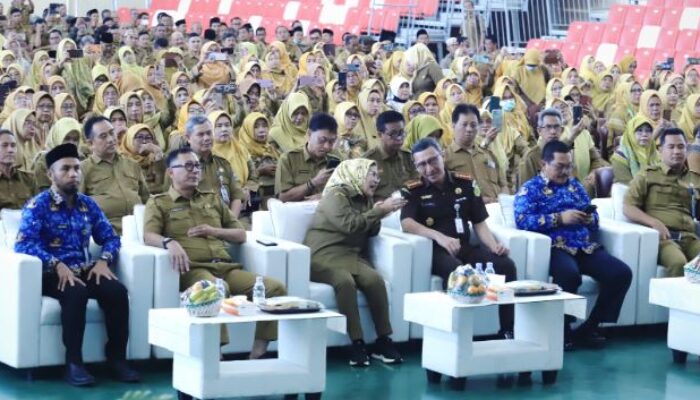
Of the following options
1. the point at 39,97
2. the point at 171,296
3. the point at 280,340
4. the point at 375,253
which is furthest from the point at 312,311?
the point at 39,97

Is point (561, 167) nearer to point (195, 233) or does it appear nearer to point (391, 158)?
point (391, 158)

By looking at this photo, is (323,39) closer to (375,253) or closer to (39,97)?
(39,97)

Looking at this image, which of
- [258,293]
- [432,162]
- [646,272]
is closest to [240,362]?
[258,293]

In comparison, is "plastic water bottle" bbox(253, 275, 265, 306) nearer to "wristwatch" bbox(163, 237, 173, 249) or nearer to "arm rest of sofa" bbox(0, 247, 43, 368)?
"wristwatch" bbox(163, 237, 173, 249)

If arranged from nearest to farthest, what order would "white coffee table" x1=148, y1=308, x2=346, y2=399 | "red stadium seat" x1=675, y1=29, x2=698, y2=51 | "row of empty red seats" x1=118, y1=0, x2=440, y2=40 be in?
1. "white coffee table" x1=148, y1=308, x2=346, y2=399
2. "red stadium seat" x1=675, y1=29, x2=698, y2=51
3. "row of empty red seats" x1=118, y1=0, x2=440, y2=40

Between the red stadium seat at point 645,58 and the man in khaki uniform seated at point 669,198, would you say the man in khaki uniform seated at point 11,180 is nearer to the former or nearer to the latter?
the man in khaki uniform seated at point 669,198

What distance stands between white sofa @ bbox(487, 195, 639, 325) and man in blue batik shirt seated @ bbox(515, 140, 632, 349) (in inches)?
2.5

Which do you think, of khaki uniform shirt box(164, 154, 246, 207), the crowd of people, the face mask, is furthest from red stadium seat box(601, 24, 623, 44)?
khaki uniform shirt box(164, 154, 246, 207)

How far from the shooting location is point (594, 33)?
19594 millimetres

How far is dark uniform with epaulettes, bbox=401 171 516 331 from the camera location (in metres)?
8.20

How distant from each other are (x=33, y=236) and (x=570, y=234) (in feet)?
9.67

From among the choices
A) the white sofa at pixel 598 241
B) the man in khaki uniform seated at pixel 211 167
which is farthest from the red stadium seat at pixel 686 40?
the man in khaki uniform seated at pixel 211 167

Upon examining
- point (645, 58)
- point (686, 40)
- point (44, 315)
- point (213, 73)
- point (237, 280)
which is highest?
point (686, 40)

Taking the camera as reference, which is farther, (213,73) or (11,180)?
(213,73)
